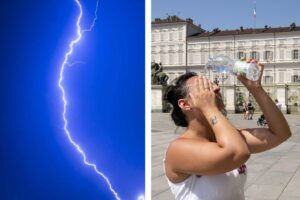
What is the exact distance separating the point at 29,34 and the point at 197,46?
230 feet

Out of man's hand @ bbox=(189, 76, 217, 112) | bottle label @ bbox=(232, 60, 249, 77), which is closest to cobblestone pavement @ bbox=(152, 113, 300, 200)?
bottle label @ bbox=(232, 60, 249, 77)

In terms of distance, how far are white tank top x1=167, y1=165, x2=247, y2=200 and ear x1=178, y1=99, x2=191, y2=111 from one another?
0.24 m

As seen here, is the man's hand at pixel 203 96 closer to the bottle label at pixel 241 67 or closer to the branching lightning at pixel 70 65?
the bottle label at pixel 241 67

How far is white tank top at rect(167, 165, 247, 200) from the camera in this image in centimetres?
176

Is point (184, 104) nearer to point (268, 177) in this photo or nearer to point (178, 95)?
point (178, 95)

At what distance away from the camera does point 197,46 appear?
2822 inches

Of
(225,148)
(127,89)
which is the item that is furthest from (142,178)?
(225,148)

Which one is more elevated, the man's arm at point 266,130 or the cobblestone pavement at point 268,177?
the man's arm at point 266,130

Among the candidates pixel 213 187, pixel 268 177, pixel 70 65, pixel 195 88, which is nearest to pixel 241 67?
pixel 195 88

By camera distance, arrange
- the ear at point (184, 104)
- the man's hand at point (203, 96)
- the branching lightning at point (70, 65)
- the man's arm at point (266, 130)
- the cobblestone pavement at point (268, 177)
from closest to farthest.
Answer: the man's hand at point (203, 96), the ear at point (184, 104), the man's arm at point (266, 130), the branching lightning at point (70, 65), the cobblestone pavement at point (268, 177)

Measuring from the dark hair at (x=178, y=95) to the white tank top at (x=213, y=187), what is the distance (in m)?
0.25

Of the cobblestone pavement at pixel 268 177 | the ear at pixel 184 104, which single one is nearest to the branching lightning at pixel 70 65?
the ear at pixel 184 104

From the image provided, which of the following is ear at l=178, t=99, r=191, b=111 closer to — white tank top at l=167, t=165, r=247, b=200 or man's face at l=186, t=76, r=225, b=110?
man's face at l=186, t=76, r=225, b=110

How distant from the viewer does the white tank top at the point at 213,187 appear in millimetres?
1765
